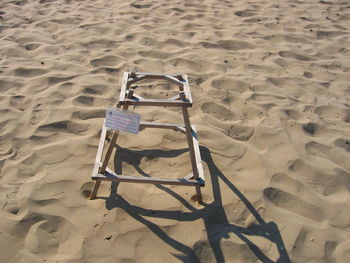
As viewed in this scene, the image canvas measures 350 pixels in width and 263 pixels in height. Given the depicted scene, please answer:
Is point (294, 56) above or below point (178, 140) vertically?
above

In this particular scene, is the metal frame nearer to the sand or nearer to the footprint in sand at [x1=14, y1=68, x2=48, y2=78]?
the sand

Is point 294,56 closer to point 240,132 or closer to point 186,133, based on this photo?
point 240,132

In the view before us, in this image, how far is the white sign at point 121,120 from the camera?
2.01m

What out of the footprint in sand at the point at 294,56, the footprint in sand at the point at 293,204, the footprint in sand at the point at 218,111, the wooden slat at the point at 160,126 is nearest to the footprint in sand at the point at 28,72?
the wooden slat at the point at 160,126

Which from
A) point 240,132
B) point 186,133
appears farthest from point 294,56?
point 186,133

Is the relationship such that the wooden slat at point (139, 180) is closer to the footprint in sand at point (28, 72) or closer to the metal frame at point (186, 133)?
the metal frame at point (186, 133)

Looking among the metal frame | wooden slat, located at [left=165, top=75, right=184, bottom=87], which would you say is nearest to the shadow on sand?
the metal frame

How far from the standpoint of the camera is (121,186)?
8.07 ft

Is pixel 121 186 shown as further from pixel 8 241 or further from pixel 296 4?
pixel 296 4

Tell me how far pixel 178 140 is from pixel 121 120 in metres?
1.01

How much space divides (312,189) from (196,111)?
124 centimetres

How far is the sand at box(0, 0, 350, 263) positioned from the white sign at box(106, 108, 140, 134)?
1.93ft

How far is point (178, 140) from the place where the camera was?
296 cm

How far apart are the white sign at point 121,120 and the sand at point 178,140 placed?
0.59m
